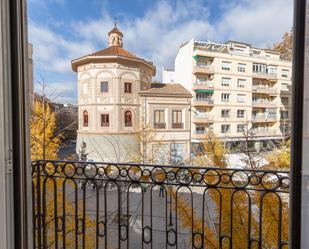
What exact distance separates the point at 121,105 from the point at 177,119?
0.68 m

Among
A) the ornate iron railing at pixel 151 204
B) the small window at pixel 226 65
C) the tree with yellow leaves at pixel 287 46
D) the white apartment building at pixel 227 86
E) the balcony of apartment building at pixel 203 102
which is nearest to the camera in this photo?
the tree with yellow leaves at pixel 287 46

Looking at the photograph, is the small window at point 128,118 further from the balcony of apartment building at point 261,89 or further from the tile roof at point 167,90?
the balcony of apartment building at point 261,89

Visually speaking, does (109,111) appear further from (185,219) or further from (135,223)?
(185,219)

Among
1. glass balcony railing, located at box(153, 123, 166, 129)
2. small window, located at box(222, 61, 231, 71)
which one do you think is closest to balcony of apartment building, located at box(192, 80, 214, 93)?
small window, located at box(222, 61, 231, 71)

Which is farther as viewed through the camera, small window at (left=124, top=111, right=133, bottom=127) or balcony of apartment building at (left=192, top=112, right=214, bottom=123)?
small window at (left=124, top=111, right=133, bottom=127)

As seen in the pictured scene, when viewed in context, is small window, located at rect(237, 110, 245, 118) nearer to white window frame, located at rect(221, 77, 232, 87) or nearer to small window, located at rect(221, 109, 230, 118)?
small window, located at rect(221, 109, 230, 118)

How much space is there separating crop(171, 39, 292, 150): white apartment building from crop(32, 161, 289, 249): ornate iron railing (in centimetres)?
75

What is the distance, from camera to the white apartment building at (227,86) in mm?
2186

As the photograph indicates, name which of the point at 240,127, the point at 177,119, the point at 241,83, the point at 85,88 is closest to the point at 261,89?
the point at 241,83

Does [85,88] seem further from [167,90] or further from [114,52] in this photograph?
[167,90]

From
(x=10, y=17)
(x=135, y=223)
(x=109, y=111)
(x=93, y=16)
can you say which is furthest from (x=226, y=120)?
(x=10, y=17)

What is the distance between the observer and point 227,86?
238 centimetres

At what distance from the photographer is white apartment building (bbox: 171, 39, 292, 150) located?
2.19 meters

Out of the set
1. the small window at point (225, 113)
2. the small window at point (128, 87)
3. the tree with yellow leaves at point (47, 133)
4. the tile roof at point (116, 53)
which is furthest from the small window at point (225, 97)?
the tree with yellow leaves at point (47, 133)
